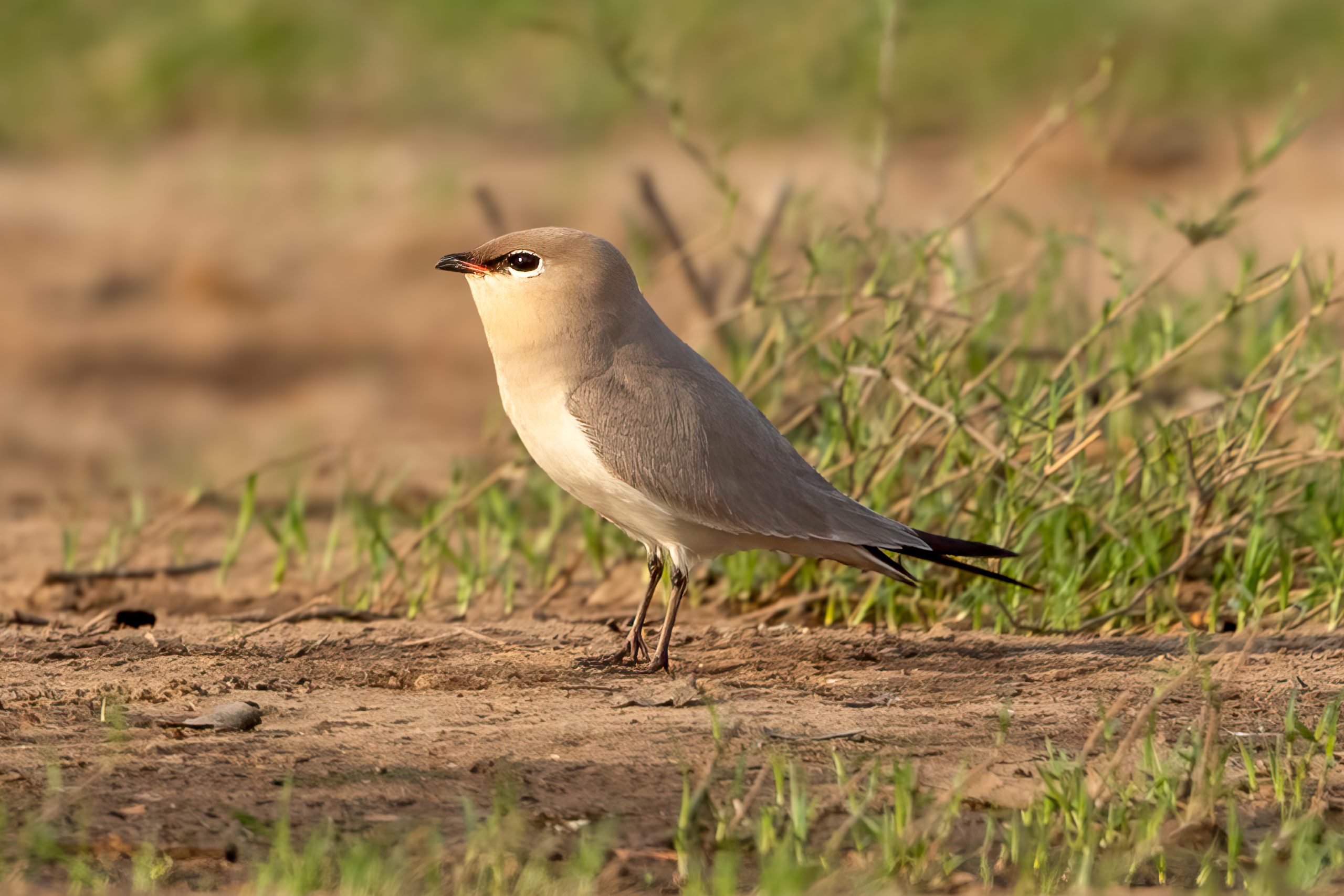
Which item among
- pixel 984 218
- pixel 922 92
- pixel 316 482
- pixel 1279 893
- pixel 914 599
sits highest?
pixel 922 92

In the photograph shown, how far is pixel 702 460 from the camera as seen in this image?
378 centimetres

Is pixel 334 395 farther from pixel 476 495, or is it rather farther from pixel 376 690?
pixel 376 690

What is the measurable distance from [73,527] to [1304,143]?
11.0 metres

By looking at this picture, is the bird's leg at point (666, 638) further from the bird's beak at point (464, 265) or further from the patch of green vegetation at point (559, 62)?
the patch of green vegetation at point (559, 62)

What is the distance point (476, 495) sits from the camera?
498 cm

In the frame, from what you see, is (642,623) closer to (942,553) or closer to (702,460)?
(702,460)

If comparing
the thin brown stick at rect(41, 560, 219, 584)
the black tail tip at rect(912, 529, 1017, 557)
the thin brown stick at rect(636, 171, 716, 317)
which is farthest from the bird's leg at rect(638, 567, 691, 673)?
the thin brown stick at rect(636, 171, 716, 317)

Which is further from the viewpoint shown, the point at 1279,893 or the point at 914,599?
the point at 914,599

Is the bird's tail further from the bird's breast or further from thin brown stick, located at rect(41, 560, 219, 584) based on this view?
thin brown stick, located at rect(41, 560, 219, 584)

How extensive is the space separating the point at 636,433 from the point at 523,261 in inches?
20.3

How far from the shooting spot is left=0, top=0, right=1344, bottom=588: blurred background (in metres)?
9.26

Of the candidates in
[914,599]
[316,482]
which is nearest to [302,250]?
[316,482]

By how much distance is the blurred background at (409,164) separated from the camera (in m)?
9.26

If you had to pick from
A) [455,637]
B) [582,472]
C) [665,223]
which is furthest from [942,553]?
[665,223]
